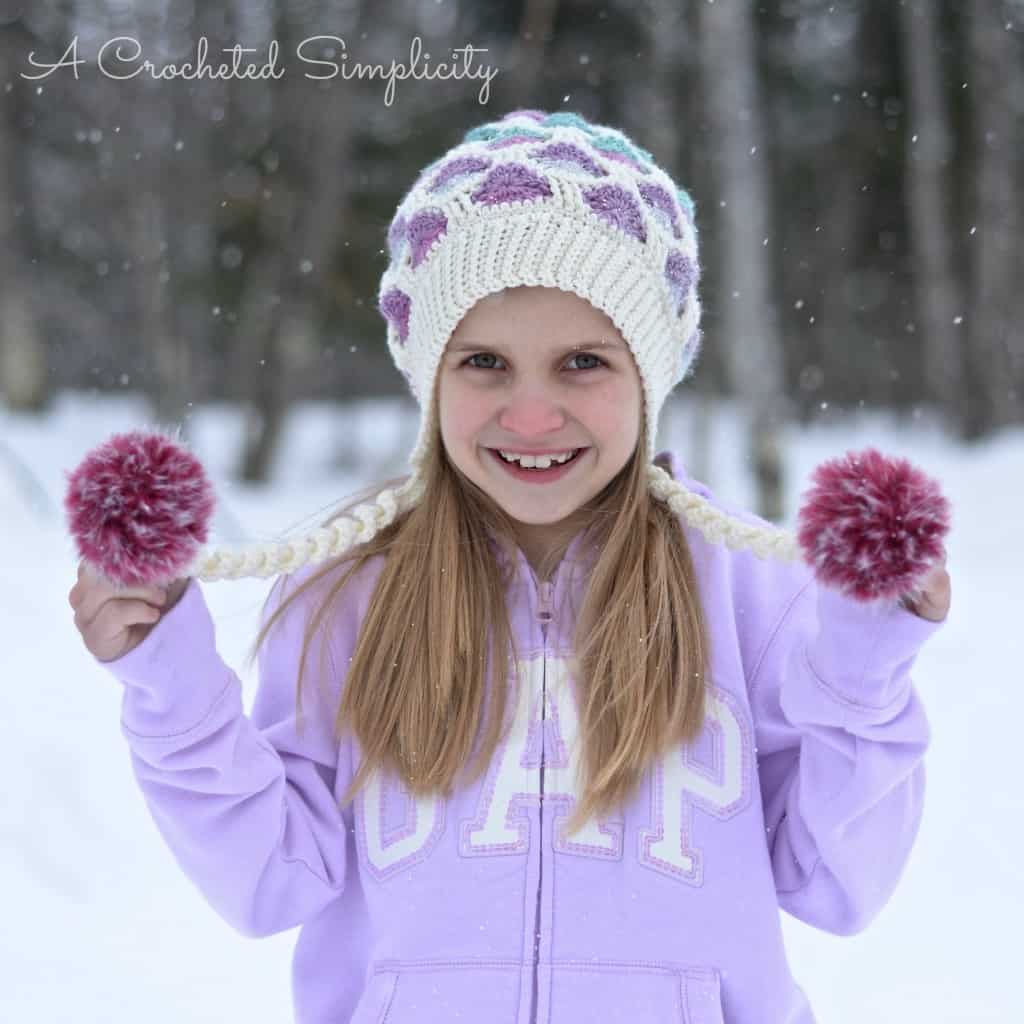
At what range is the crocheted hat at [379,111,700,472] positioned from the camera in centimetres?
173

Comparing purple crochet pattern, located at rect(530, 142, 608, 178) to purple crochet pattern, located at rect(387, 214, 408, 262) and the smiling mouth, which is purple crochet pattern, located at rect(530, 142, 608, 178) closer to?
purple crochet pattern, located at rect(387, 214, 408, 262)

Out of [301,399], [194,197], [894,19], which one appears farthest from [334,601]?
[301,399]

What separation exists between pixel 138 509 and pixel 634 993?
907 millimetres

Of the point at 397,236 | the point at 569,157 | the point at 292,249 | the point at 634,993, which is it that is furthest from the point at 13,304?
the point at 634,993

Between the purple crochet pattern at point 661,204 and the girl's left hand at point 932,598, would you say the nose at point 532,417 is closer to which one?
the purple crochet pattern at point 661,204

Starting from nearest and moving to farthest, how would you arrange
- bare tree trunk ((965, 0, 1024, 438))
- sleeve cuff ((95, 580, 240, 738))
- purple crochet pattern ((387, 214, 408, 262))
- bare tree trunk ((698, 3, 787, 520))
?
sleeve cuff ((95, 580, 240, 738))
purple crochet pattern ((387, 214, 408, 262))
bare tree trunk ((698, 3, 787, 520))
bare tree trunk ((965, 0, 1024, 438))

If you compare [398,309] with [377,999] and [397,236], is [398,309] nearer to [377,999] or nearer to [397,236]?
[397,236]

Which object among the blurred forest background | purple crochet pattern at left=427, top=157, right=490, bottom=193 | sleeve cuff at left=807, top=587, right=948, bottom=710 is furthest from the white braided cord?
the blurred forest background

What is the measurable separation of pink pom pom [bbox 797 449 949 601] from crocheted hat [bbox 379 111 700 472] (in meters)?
0.44

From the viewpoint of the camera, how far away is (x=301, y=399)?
15.8 metres

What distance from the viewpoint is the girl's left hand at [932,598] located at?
144 cm

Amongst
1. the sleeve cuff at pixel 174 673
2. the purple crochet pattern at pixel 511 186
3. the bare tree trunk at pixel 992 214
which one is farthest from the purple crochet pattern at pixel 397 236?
the bare tree trunk at pixel 992 214

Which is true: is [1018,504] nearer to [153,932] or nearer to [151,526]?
[153,932]

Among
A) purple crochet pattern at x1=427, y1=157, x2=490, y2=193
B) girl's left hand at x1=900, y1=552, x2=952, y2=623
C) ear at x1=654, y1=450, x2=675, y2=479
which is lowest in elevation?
girl's left hand at x1=900, y1=552, x2=952, y2=623
